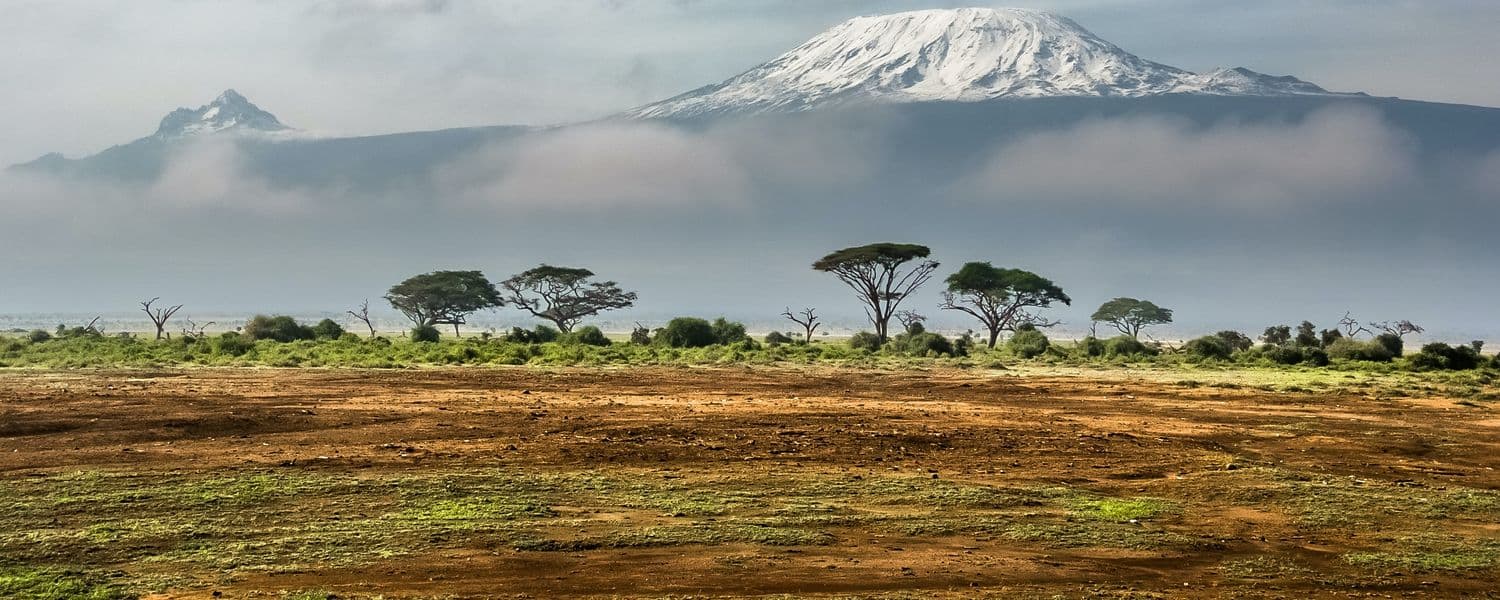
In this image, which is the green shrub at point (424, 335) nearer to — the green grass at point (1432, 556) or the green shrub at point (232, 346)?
the green shrub at point (232, 346)

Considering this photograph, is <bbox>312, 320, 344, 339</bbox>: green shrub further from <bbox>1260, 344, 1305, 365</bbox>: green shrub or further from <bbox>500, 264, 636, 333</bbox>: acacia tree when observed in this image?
<bbox>1260, 344, 1305, 365</bbox>: green shrub

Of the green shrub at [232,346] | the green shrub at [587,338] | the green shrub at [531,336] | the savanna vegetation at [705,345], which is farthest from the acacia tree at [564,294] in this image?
the green shrub at [232,346]

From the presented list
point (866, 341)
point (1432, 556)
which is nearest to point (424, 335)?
point (866, 341)

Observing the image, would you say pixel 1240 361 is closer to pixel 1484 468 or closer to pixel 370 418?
pixel 1484 468

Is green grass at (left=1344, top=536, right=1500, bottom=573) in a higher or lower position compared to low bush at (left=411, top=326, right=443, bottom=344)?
lower

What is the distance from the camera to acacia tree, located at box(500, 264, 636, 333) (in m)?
87.8

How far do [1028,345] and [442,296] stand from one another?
2066 inches

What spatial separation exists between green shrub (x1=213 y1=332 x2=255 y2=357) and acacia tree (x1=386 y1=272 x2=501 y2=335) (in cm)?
4126

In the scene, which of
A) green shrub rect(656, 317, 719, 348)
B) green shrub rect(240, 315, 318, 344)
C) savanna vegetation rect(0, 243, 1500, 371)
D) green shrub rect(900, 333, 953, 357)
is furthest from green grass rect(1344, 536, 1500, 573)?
green shrub rect(240, 315, 318, 344)

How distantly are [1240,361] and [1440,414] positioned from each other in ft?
74.1

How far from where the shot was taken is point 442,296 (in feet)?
303

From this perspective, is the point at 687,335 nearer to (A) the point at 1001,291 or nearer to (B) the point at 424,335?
(B) the point at 424,335

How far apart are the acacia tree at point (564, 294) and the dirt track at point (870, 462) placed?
196 feet

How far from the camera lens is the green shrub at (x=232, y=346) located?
44250 mm
